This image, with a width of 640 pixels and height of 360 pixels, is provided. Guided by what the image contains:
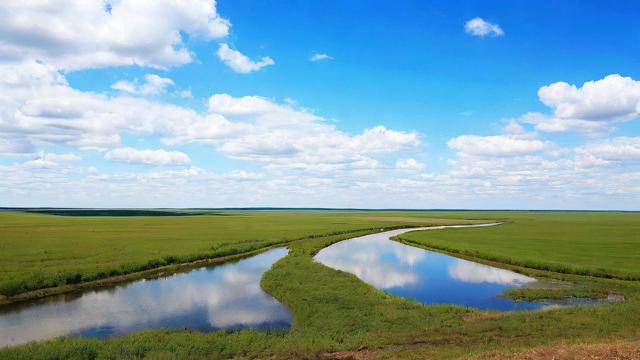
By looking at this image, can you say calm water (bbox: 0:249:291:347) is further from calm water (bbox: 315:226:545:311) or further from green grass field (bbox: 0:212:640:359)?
calm water (bbox: 315:226:545:311)

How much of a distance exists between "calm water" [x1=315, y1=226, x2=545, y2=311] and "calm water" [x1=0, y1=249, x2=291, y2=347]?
1012 centimetres

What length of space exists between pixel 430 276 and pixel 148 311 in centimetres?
2290

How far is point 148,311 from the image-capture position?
24.1 m

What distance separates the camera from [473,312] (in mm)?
22625

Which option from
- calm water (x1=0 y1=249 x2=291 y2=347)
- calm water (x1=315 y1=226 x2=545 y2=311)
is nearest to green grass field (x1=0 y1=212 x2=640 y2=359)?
calm water (x1=0 y1=249 x2=291 y2=347)

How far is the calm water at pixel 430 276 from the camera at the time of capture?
27.6 m

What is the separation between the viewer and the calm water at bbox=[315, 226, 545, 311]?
2758 cm

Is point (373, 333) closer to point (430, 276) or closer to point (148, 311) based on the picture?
point (148, 311)

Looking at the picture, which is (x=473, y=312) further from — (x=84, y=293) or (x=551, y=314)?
(x=84, y=293)

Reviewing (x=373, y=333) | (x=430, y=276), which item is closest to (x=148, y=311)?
(x=373, y=333)

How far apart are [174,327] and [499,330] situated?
603 inches

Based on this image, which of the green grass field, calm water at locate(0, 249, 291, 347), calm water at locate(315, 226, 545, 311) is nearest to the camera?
the green grass field

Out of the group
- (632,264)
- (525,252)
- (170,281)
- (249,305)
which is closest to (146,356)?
(249,305)

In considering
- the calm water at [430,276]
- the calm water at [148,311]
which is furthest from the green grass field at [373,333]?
the calm water at [430,276]
